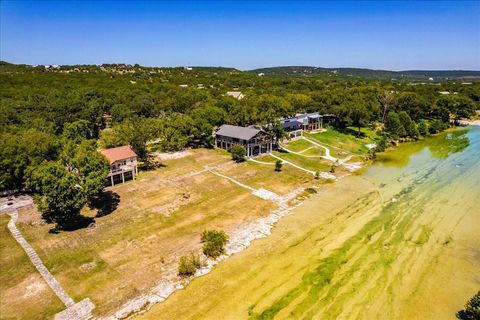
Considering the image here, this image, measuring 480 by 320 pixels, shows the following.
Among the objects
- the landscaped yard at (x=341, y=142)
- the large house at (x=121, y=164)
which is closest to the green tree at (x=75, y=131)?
the large house at (x=121, y=164)

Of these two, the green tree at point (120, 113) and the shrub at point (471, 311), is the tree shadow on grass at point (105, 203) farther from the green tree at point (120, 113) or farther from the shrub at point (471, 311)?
A: the green tree at point (120, 113)

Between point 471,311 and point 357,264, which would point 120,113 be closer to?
point 357,264

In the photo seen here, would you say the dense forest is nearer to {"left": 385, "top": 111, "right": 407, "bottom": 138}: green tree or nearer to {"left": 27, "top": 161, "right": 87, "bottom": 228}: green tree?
{"left": 27, "top": 161, "right": 87, "bottom": 228}: green tree

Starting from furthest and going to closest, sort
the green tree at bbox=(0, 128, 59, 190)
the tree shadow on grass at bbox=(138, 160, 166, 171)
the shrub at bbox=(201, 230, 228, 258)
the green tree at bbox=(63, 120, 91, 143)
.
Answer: the green tree at bbox=(63, 120, 91, 143), the tree shadow on grass at bbox=(138, 160, 166, 171), the green tree at bbox=(0, 128, 59, 190), the shrub at bbox=(201, 230, 228, 258)

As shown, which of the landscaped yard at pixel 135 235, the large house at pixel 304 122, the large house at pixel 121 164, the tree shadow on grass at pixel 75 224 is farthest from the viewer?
the large house at pixel 304 122

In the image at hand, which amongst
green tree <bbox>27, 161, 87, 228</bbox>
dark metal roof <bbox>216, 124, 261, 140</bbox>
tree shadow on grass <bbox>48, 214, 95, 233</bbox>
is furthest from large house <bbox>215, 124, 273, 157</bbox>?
green tree <bbox>27, 161, 87, 228</bbox>

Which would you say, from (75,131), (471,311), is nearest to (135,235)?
(471,311)
